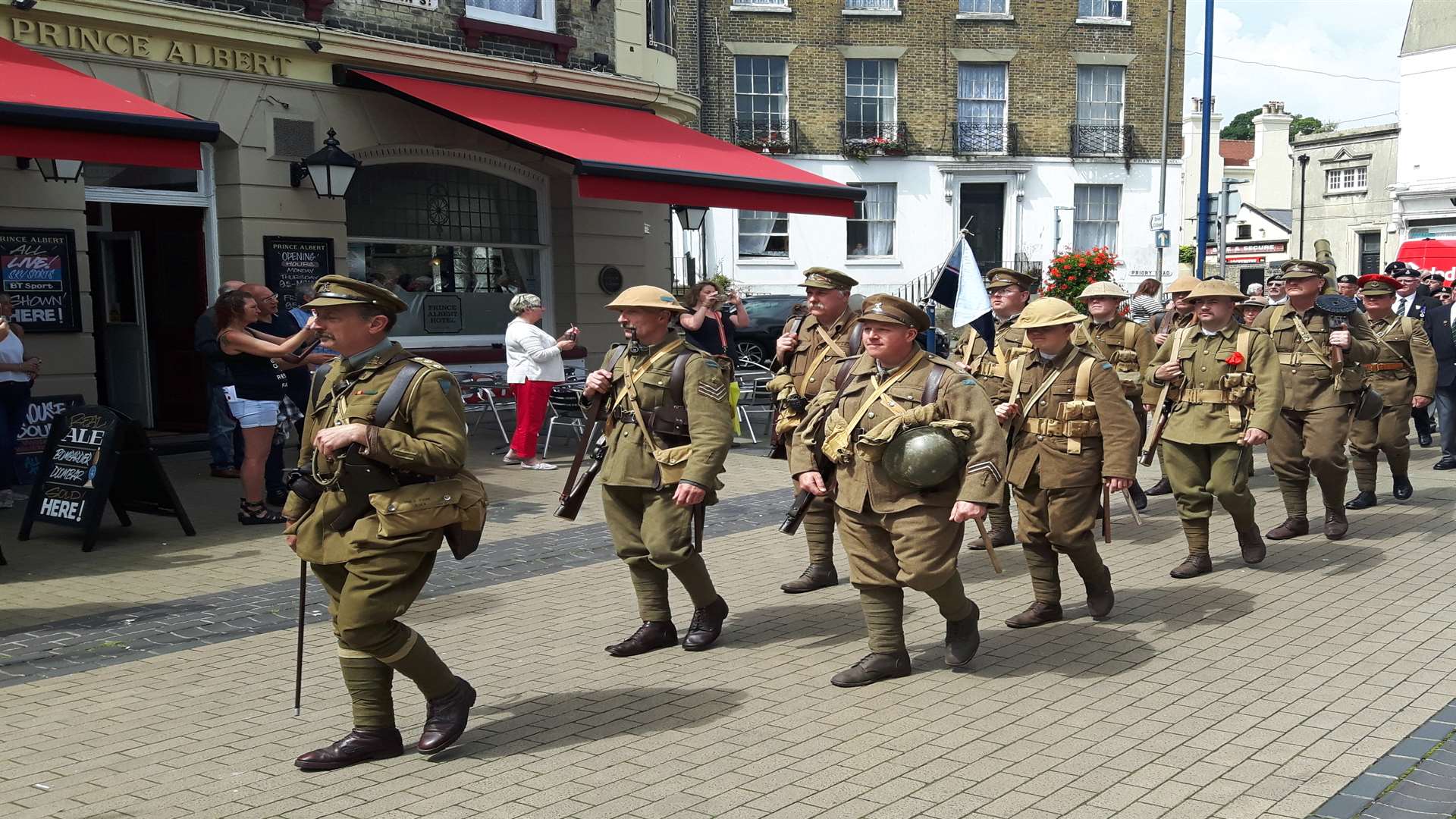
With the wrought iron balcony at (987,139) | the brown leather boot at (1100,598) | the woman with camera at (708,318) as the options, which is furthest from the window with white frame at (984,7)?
the brown leather boot at (1100,598)

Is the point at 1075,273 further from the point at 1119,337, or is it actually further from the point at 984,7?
the point at 984,7

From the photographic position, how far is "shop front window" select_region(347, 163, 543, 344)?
14.5m

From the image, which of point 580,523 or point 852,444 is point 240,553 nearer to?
point 580,523

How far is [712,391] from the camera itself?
613cm

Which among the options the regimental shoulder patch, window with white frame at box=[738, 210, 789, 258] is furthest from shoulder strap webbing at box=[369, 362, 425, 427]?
window with white frame at box=[738, 210, 789, 258]

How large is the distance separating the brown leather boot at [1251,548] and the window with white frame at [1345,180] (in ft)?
139

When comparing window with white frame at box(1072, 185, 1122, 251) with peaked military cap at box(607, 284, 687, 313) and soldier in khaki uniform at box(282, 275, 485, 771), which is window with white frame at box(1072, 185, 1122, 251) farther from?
soldier in khaki uniform at box(282, 275, 485, 771)

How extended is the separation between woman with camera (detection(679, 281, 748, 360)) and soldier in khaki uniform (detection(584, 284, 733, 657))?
6050 mm

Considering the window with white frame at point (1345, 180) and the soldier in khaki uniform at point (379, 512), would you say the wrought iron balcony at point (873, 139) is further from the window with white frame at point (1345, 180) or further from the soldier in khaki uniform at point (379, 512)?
the soldier in khaki uniform at point (379, 512)

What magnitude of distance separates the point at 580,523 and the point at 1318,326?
557 cm

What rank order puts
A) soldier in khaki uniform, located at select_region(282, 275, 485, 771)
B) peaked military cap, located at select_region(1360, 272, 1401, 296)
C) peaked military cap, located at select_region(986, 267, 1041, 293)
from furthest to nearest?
peaked military cap, located at select_region(1360, 272, 1401, 296) < peaked military cap, located at select_region(986, 267, 1041, 293) < soldier in khaki uniform, located at select_region(282, 275, 485, 771)

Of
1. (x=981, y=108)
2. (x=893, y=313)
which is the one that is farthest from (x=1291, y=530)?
(x=981, y=108)

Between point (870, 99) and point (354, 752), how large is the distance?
28394 mm

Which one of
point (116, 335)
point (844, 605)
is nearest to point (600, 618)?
point (844, 605)
